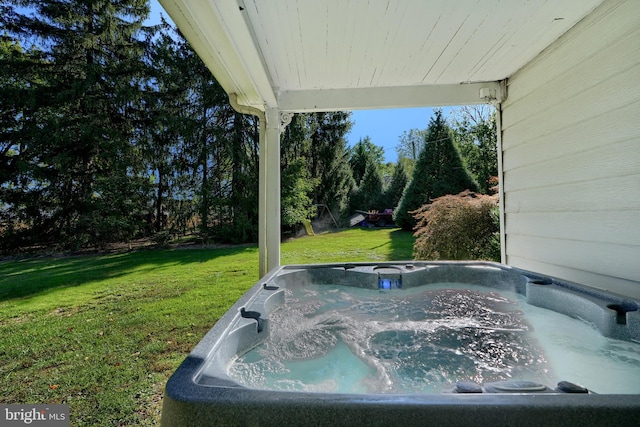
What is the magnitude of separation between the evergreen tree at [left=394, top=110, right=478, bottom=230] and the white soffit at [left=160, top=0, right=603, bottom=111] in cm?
478

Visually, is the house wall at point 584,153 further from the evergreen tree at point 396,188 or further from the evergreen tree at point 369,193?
the evergreen tree at point 369,193

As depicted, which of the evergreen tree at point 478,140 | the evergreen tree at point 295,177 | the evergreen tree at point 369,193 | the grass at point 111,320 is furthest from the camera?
the evergreen tree at point 369,193

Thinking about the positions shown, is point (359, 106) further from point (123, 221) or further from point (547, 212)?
point (123, 221)

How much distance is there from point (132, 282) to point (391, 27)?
15.0ft

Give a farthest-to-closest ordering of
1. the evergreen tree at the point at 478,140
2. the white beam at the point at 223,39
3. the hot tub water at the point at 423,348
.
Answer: the evergreen tree at the point at 478,140
the white beam at the point at 223,39
the hot tub water at the point at 423,348

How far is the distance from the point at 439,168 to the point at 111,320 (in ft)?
22.9

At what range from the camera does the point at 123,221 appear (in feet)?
23.3

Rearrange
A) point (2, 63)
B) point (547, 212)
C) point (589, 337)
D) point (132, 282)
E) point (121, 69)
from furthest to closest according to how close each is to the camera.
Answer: point (121, 69), point (2, 63), point (132, 282), point (547, 212), point (589, 337)

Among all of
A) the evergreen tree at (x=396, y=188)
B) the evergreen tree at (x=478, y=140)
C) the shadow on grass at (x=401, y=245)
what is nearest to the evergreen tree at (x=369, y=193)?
the evergreen tree at (x=396, y=188)

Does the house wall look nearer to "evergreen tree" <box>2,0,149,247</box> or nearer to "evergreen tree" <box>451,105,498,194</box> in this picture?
"evergreen tree" <box>451,105,498,194</box>

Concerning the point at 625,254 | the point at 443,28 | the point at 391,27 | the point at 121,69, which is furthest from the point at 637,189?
the point at 121,69

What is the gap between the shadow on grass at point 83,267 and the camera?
4398mm

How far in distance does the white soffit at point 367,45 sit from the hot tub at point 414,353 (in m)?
1.45

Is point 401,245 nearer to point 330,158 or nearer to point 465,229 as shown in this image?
point 465,229
